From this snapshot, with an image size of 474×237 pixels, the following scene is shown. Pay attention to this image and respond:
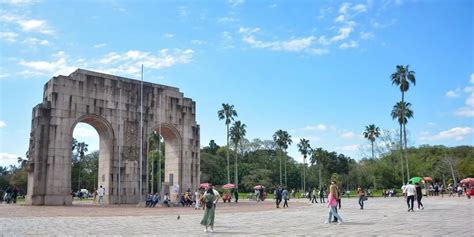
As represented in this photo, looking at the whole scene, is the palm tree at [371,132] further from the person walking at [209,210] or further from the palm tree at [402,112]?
the person walking at [209,210]

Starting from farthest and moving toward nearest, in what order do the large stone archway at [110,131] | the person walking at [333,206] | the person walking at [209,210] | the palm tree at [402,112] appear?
the palm tree at [402,112] < the large stone archway at [110,131] < the person walking at [333,206] < the person walking at [209,210]

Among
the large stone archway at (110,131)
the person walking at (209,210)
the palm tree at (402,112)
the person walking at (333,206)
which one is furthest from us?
the palm tree at (402,112)

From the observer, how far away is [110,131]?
32.6m

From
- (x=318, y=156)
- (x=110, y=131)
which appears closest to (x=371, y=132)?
(x=318, y=156)

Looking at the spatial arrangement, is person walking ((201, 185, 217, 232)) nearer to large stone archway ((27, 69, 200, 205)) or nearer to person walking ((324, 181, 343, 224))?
person walking ((324, 181, 343, 224))

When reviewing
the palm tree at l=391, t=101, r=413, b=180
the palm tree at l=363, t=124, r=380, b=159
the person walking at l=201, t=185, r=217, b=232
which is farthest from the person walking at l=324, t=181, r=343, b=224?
the palm tree at l=363, t=124, r=380, b=159

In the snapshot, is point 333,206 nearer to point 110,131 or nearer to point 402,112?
point 110,131

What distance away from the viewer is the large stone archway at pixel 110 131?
1153 inches

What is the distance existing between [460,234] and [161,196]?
23437mm

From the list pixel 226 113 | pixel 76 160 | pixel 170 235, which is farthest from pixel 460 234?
pixel 76 160

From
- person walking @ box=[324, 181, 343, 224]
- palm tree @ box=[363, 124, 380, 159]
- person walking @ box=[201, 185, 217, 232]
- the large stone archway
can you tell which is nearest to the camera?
person walking @ box=[201, 185, 217, 232]

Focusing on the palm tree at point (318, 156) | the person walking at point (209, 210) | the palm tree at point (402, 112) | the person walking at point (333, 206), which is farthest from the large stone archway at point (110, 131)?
the palm tree at point (318, 156)

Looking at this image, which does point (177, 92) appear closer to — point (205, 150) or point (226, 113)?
point (226, 113)

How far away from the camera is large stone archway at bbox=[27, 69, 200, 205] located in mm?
29281
